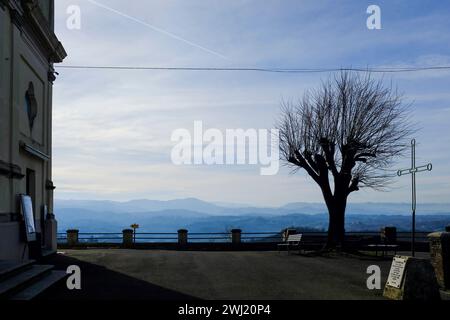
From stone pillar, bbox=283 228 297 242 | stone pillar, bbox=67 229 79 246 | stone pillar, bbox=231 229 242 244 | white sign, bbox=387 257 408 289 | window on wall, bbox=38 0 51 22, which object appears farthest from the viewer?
stone pillar, bbox=231 229 242 244

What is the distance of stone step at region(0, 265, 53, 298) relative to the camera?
10586mm

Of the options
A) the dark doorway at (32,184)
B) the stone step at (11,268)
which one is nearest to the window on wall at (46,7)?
the dark doorway at (32,184)

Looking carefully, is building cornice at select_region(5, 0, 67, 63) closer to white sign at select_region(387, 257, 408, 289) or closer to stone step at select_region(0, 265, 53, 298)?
stone step at select_region(0, 265, 53, 298)

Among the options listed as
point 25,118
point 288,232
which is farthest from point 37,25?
point 288,232

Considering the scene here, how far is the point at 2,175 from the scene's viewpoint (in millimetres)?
16281

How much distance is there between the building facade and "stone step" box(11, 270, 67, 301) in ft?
8.40

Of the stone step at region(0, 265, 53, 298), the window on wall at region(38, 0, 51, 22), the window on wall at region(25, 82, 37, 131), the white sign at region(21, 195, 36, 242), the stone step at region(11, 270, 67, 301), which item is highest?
the window on wall at region(38, 0, 51, 22)

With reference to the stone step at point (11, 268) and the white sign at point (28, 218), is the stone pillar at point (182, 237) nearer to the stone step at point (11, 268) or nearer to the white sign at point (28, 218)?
the white sign at point (28, 218)

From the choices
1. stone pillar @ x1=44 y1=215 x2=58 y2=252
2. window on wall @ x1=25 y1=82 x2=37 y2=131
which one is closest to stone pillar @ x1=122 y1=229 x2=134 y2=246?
stone pillar @ x1=44 y1=215 x2=58 y2=252

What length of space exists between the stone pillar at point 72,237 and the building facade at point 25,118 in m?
9.18

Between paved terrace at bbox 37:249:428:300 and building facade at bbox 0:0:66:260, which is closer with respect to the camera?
paved terrace at bbox 37:249:428:300

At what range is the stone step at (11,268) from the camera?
38.3ft

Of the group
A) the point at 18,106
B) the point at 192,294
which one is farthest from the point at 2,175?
the point at 192,294

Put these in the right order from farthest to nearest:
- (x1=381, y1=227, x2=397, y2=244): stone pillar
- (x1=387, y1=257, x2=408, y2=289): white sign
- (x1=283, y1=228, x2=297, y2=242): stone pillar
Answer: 1. (x1=283, y1=228, x2=297, y2=242): stone pillar
2. (x1=381, y1=227, x2=397, y2=244): stone pillar
3. (x1=387, y1=257, x2=408, y2=289): white sign
